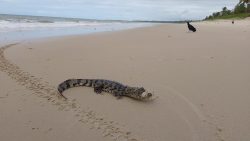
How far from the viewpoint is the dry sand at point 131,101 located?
13.1 ft

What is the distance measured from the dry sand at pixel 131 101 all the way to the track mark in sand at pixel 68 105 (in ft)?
0.04

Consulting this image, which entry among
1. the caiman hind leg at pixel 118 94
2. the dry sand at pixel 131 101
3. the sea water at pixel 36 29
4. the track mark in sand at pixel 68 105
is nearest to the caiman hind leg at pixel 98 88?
the dry sand at pixel 131 101

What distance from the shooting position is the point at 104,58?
8438 mm

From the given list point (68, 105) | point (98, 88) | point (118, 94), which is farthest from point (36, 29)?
point (68, 105)

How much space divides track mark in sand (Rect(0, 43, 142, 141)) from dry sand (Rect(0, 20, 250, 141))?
0.04 ft

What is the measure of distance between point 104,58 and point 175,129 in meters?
4.60

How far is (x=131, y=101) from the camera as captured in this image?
17.0 ft

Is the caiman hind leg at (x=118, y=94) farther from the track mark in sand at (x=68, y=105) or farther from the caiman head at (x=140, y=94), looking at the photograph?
the track mark in sand at (x=68, y=105)

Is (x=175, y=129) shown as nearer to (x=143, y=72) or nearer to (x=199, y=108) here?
(x=199, y=108)

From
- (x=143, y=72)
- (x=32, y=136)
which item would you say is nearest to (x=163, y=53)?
(x=143, y=72)

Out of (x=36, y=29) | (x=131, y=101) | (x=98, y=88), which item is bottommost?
(x=131, y=101)

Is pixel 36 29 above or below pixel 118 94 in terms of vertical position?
above

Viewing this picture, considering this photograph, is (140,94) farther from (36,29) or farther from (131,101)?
(36,29)

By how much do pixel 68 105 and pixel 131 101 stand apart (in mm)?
981
